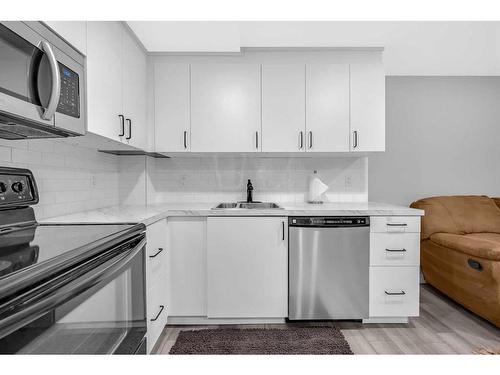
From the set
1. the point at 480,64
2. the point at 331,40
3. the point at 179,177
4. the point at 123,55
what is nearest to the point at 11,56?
the point at 123,55

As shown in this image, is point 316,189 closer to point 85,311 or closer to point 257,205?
point 257,205

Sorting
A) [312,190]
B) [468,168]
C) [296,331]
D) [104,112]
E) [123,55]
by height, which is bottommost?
[296,331]

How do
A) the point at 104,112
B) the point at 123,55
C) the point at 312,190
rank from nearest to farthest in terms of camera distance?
the point at 104,112, the point at 123,55, the point at 312,190

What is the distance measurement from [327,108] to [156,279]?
1.87m

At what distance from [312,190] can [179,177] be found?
1246 millimetres

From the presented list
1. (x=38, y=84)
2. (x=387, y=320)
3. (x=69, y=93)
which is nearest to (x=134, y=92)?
(x=69, y=93)

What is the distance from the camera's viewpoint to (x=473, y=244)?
7.82 feet

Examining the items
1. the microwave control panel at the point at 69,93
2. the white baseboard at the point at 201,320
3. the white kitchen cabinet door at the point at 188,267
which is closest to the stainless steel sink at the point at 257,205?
the white kitchen cabinet door at the point at 188,267

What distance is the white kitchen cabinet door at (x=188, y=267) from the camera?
2.29 metres

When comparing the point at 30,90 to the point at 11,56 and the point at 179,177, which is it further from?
the point at 179,177

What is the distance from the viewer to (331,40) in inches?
96.0

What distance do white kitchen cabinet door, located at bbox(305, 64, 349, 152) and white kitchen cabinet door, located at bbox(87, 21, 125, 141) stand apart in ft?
4.77

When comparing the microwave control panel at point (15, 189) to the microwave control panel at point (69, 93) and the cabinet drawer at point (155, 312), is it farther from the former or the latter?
the cabinet drawer at point (155, 312)

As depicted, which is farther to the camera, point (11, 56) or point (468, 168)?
point (468, 168)
